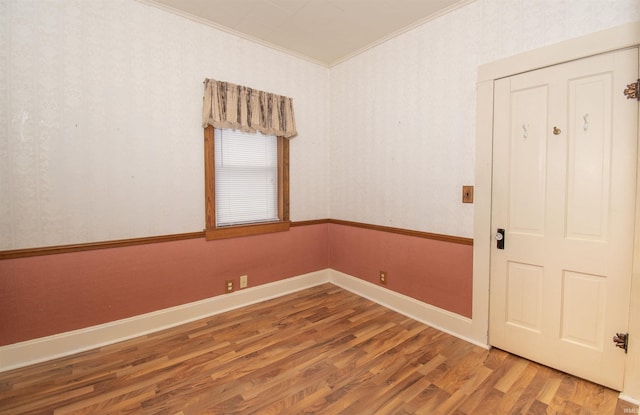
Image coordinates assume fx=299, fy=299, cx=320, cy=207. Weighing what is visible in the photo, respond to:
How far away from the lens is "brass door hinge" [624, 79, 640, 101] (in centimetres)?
181

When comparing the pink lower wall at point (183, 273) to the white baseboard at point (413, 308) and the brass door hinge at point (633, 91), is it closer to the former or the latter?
the white baseboard at point (413, 308)

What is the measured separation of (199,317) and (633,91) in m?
3.83

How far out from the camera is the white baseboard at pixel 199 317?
2.29m

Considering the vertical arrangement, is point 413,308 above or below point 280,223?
below

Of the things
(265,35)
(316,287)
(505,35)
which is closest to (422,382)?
(316,287)

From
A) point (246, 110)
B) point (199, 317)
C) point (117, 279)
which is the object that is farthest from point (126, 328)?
point (246, 110)

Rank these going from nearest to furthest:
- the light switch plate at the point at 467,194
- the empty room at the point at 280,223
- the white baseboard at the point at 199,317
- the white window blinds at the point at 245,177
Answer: the empty room at the point at 280,223 < the white baseboard at the point at 199,317 < the light switch plate at the point at 467,194 < the white window blinds at the point at 245,177

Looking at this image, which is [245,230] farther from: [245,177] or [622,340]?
[622,340]

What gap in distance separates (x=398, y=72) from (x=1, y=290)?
12.7 feet

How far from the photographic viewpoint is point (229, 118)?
10.1 ft

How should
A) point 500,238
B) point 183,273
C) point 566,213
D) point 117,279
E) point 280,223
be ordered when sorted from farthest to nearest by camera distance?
point 280,223
point 183,273
point 117,279
point 500,238
point 566,213

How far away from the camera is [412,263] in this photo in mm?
3100

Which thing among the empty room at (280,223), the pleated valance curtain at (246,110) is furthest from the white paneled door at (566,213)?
the pleated valance curtain at (246,110)

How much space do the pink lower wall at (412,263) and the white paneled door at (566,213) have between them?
0.90ft
